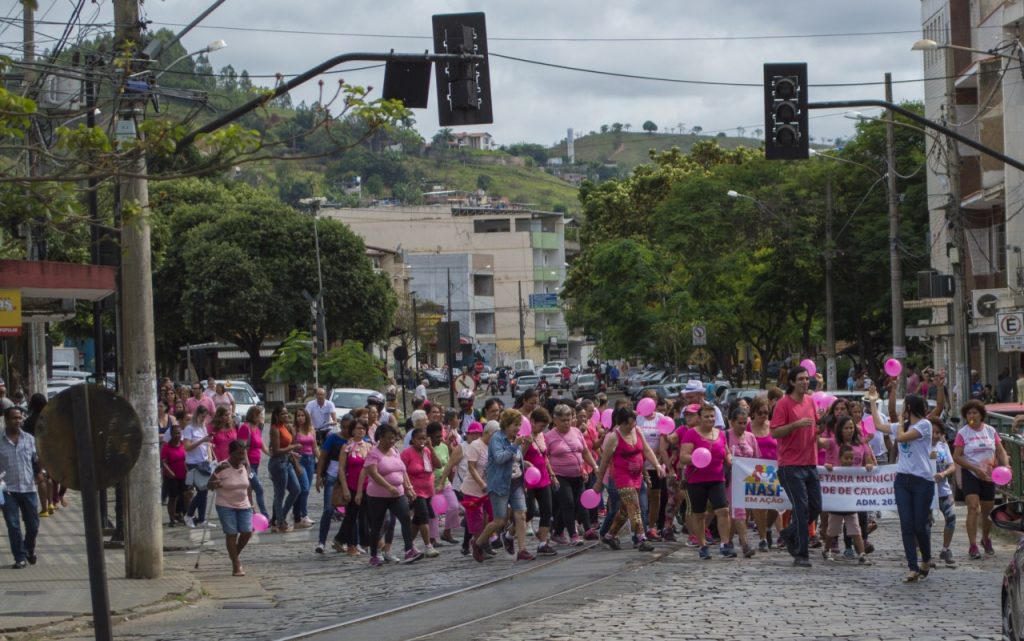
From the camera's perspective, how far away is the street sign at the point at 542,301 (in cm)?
11950

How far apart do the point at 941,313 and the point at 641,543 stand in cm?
3504

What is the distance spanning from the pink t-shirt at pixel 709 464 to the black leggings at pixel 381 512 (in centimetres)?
315

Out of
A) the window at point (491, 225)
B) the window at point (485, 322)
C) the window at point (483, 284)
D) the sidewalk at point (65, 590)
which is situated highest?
the window at point (491, 225)

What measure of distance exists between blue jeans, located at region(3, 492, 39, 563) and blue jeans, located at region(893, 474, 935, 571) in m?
8.81

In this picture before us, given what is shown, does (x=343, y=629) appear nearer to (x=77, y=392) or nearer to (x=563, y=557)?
(x=77, y=392)

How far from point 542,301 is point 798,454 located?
4134 inches

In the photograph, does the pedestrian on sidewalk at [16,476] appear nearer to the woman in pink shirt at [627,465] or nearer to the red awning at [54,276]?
the red awning at [54,276]

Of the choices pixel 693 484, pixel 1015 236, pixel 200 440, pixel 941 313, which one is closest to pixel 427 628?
pixel 693 484

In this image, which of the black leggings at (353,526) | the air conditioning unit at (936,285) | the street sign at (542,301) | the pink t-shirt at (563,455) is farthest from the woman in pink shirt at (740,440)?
the street sign at (542,301)

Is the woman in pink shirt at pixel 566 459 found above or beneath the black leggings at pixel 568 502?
above

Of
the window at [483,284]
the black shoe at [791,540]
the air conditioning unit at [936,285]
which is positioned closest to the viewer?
the black shoe at [791,540]

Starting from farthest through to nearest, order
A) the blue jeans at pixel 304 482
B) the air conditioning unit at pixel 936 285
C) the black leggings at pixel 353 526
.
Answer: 1. the air conditioning unit at pixel 936 285
2. the blue jeans at pixel 304 482
3. the black leggings at pixel 353 526

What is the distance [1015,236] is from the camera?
40.7 meters

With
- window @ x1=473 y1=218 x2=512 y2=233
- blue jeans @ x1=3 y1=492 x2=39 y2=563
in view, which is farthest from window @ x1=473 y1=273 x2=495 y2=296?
blue jeans @ x1=3 y1=492 x2=39 y2=563
